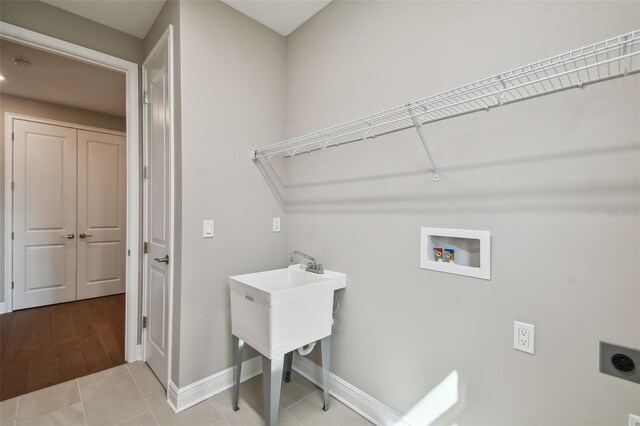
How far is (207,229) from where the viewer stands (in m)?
1.88

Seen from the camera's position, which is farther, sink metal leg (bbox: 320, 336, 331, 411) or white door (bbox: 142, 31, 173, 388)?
white door (bbox: 142, 31, 173, 388)

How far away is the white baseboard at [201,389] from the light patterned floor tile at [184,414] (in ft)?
0.11

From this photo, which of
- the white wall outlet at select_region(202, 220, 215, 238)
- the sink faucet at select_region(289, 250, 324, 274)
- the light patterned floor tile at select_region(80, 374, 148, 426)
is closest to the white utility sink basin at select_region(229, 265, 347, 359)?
the sink faucet at select_region(289, 250, 324, 274)

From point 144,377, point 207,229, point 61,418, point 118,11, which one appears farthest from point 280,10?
point 61,418

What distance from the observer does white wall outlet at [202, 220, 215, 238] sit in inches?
73.5

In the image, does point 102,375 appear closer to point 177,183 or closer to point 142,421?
point 142,421

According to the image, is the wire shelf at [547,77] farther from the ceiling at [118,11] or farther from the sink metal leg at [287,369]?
the ceiling at [118,11]

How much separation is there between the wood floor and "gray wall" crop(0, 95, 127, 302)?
65cm

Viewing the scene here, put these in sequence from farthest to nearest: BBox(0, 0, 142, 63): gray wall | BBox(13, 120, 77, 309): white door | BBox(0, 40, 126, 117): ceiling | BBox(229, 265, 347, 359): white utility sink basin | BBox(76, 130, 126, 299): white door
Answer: BBox(76, 130, 126, 299): white door
BBox(13, 120, 77, 309): white door
BBox(0, 40, 126, 117): ceiling
BBox(0, 0, 142, 63): gray wall
BBox(229, 265, 347, 359): white utility sink basin

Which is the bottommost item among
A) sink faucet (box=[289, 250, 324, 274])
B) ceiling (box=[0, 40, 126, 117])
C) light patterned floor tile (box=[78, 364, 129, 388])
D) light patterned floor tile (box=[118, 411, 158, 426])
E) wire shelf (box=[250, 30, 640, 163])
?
light patterned floor tile (box=[118, 411, 158, 426])

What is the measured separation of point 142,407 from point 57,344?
154cm

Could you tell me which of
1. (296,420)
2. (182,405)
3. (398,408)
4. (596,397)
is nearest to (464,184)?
(596,397)

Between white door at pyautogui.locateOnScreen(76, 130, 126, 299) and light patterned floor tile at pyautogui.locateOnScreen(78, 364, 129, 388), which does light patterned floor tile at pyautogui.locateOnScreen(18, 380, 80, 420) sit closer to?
light patterned floor tile at pyautogui.locateOnScreen(78, 364, 129, 388)

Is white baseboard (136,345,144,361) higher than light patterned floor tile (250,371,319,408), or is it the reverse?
white baseboard (136,345,144,361)
